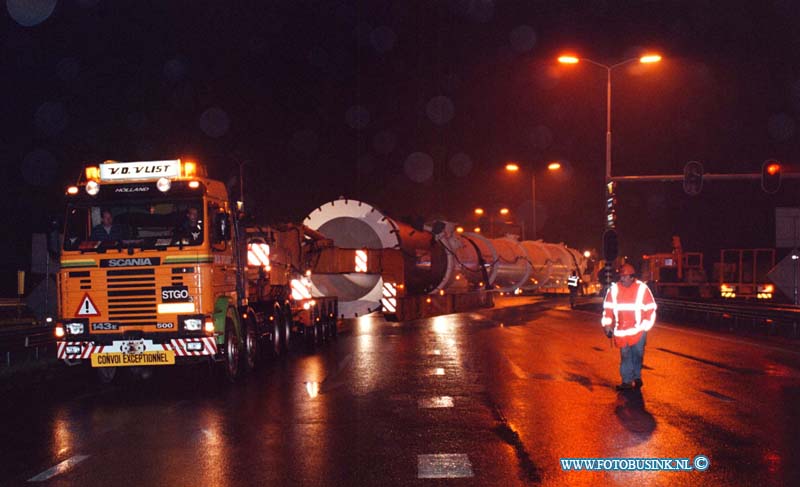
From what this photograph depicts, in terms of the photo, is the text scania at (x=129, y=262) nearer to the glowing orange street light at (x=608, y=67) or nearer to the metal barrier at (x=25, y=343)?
the metal barrier at (x=25, y=343)

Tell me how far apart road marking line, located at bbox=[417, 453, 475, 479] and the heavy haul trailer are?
573 centimetres

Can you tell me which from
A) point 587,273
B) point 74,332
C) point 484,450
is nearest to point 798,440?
point 484,450

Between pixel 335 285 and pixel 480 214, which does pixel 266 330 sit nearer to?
pixel 335 285

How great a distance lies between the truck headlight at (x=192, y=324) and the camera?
12.5 m

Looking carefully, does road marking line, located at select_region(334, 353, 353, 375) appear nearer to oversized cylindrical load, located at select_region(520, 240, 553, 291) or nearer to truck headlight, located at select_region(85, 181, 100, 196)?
truck headlight, located at select_region(85, 181, 100, 196)

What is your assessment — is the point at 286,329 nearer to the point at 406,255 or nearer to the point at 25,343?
the point at 406,255

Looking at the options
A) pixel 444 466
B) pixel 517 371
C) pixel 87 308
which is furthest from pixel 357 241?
pixel 444 466

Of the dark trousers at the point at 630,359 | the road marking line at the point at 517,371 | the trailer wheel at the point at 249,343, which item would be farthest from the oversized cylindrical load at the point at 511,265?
the dark trousers at the point at 630,359

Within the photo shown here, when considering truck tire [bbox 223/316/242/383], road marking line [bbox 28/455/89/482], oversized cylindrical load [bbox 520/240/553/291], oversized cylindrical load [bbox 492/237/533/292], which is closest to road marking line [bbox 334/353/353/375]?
truck tire [bbox 223/316/242/383]

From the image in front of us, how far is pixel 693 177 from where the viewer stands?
85.8 feet

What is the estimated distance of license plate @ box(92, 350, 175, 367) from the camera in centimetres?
1256

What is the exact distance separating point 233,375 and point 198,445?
5.00 meters

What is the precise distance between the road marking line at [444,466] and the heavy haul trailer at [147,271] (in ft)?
18.8

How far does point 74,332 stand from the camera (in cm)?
1275
